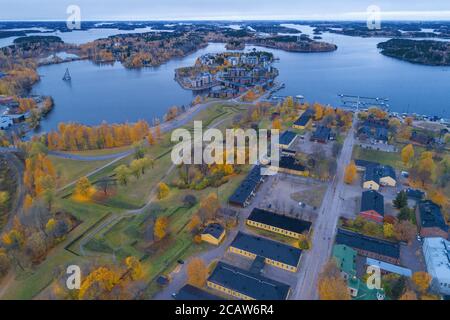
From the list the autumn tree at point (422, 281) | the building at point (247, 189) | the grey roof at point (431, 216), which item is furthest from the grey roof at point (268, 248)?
the grey roof at point (431, 216)

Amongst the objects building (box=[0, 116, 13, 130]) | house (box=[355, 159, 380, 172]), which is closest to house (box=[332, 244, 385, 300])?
house (box=[355, 159, 380, 172])

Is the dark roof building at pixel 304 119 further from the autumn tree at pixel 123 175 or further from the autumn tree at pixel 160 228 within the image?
the autumn tree at pixel 160 228

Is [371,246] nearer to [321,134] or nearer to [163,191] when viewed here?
[163,191]

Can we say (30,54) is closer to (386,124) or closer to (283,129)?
(283,129)

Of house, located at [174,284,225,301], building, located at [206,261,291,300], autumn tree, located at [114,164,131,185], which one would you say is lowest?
house, located at [174,284,225,301]

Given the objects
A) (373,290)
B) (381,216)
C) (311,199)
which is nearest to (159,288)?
(373,290)

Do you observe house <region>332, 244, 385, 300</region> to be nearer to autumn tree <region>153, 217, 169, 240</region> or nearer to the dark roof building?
autumn tree <region>153, 217, 169, 240</region>

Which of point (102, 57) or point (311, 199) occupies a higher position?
point (102, 57)
